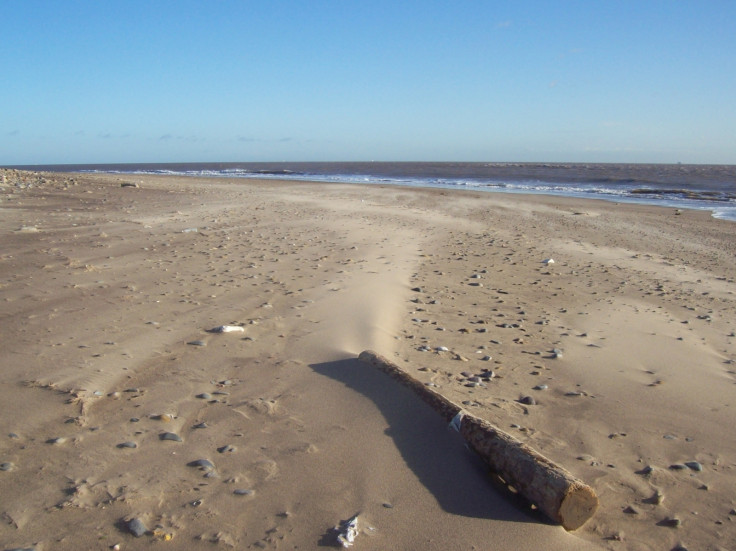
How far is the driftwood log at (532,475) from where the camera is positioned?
2.89 m

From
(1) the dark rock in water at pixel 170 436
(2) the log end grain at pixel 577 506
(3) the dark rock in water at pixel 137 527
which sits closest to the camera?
(3) the dark rock in water at pixel 137 527

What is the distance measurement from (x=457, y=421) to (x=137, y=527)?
78.6 inches

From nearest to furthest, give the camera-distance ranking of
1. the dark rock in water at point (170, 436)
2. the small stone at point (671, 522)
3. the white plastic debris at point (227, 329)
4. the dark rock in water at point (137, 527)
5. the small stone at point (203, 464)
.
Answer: the dark rock in water at point (137, 527) < the small stone at point (671, 522) < the small stone at point (203, 464) < the dark rock in water at point (170, 436) < the white plastic debris at point (227, 329)

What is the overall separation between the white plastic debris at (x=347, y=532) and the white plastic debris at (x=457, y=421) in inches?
40.6

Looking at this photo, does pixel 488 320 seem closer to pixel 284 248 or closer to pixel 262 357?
pixel 262 357

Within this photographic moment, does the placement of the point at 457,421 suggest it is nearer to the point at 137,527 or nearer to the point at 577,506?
the point at 577,506

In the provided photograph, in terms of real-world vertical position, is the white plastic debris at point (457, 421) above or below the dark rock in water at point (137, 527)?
above

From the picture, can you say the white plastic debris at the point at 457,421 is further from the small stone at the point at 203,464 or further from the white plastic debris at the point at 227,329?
the white plastic debris at the point at 227,329

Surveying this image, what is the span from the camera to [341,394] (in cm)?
436

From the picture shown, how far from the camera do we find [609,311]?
7250mm

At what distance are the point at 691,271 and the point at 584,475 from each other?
814 centimetres

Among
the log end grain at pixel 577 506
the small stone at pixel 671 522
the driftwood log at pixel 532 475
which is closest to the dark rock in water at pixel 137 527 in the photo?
the driftwood log at pixel 532 475

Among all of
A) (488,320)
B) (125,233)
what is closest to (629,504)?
(488,320)

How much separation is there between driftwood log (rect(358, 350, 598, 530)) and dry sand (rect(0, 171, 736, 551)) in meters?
0.09
